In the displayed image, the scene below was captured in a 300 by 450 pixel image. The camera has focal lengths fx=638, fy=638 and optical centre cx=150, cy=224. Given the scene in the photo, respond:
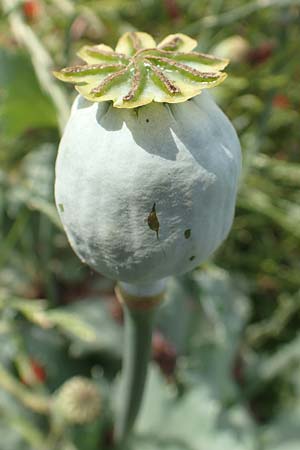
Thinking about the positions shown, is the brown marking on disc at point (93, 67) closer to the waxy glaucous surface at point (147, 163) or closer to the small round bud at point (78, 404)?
the waxy glaucous surface at point (147, 163)

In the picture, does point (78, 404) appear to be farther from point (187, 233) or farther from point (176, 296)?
point (187, 233)

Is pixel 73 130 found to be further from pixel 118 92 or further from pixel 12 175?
pixel 12 175

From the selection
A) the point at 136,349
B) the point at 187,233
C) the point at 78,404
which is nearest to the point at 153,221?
the point at 187,233

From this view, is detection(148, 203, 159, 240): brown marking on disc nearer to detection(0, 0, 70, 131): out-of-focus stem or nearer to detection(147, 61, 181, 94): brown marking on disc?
detection(147, 61, 181, 94): brown marking on disc

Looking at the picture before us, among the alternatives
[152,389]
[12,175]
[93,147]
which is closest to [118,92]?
[93,147]

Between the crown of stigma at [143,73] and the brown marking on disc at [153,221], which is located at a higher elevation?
the crown of stigma at [143,73]

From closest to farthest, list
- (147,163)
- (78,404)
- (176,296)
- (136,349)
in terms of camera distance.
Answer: (147,163) → (136,349) → (78,404) → (176,296)

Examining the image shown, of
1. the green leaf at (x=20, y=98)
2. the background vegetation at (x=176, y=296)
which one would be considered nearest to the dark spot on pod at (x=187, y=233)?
the background vegetation at (x=176, y=296)

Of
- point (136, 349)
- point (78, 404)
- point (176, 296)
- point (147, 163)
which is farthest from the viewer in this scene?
point (176, 296)
